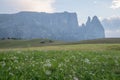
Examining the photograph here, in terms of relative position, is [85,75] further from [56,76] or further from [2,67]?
[2,67]

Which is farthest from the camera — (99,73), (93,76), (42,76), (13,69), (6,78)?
(99,73)

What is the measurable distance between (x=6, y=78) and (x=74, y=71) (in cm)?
324

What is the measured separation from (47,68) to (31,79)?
197 cm

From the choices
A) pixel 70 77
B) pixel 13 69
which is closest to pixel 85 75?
pixel 70 77

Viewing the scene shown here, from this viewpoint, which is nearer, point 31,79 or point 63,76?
point 31,79

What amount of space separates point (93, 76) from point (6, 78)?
3690mm

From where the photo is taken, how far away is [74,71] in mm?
10227

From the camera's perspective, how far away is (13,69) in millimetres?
9391

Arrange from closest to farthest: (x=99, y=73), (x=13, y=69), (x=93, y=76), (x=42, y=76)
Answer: (x=42, y=76)
(x=13, y=69)
(x=93, y=76)
(x=99, y=73)

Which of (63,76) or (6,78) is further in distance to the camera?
→ (63,76)

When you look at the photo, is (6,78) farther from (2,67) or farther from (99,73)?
(99,73)

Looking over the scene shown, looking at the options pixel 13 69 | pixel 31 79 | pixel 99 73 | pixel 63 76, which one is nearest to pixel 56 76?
pixel 63 76

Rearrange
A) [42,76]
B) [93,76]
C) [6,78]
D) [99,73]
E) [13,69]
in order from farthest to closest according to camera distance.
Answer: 1. [99,73]
2. [93,76]
3. [13,69]
4. [42,76]
5. [6,78]

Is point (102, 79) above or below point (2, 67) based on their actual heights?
below
